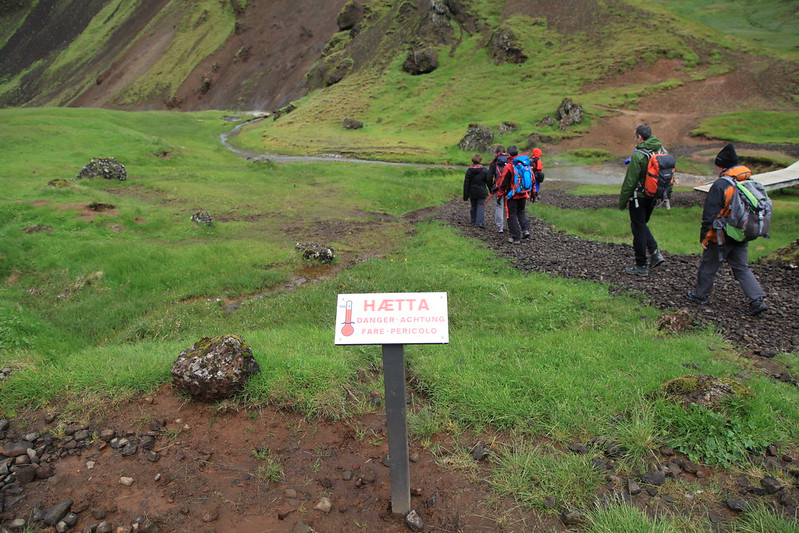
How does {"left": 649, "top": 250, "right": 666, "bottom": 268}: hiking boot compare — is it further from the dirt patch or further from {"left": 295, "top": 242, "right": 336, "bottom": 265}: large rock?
{"left": 295, "top": 242, "right": 336, "bottom": 265}: large rock

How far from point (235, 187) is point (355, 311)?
19194 mm

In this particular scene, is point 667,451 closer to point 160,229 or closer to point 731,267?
point 731,267

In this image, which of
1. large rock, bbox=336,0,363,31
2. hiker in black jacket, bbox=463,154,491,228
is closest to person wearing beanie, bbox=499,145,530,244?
hiker in black jacket, bbox=463,154,491,228

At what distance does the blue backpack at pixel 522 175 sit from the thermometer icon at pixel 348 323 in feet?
30.9

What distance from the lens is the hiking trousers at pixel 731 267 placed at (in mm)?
7246

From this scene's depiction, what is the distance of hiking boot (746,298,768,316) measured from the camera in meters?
7.18

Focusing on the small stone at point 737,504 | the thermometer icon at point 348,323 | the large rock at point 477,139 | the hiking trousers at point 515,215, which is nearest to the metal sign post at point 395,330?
the thermometer icon at point 348,323

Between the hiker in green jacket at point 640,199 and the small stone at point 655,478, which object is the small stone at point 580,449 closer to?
the small stone at point 655,478

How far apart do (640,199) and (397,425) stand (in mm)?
A: 7497

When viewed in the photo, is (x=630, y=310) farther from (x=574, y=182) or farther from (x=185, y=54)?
(x=185, y=54)

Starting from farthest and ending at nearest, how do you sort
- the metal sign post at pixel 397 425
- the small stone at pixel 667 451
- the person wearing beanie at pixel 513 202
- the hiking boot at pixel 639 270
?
the person wearing beanie at pixel 513 202 < the hiking boot at pixel 639 270 < the small stone at pixel 667 451 < the metal sign post at pixel 397 425

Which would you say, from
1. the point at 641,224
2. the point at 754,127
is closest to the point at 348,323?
the point at 641,224

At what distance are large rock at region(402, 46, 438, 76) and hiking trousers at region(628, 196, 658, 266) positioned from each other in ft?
206

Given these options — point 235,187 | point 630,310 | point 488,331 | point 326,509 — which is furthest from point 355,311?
point 235,187
